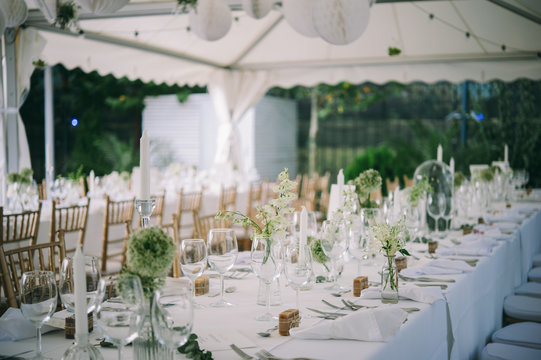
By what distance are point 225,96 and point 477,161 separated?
424 cm

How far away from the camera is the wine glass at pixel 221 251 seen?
2.13m

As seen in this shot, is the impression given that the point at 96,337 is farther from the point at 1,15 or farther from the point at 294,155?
the point at 294,155

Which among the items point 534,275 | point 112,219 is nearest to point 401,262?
point 534,275

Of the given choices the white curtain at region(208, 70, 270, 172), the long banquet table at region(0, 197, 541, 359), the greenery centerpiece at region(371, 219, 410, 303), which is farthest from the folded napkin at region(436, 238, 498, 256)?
the white curtain at region(208, 70, 270, 172)

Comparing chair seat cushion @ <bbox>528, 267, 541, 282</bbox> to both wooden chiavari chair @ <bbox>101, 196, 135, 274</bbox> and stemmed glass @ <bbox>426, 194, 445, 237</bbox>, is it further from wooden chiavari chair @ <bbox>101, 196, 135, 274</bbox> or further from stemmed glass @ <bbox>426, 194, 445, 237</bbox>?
wooden chiavari chair @ <bbox>101, 196, 135, 274</bbox>

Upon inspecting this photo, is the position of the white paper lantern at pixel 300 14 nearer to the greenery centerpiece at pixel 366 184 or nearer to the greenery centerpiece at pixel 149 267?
the greenery centerpiece at pixel 366 184

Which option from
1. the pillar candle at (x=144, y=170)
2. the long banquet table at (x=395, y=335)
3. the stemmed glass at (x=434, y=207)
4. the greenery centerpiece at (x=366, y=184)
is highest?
the pillar candle at (x=144, y=170)

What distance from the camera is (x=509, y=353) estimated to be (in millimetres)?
2635

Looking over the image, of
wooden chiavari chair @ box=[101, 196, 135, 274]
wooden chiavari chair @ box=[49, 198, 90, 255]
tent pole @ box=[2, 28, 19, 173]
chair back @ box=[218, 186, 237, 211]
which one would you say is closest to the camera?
wooden chiavari chair @ box=[49, 198, 90, 255]

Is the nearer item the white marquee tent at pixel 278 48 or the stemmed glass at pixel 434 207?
the stemmed glass at pixel 434 207

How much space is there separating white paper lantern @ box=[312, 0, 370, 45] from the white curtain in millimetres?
6168

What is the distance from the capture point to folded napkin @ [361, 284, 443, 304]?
85.2 inches

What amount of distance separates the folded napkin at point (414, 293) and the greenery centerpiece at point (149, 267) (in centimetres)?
100

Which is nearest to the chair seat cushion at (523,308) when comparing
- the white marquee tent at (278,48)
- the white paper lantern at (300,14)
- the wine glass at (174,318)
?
the white paper lantern at (300,14)
